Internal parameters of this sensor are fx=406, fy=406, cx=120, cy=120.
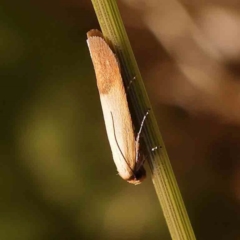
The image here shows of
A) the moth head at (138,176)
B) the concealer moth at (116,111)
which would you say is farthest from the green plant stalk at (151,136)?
the moth head at (138,176)

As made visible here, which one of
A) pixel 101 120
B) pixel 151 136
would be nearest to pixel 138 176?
pixel 151 136

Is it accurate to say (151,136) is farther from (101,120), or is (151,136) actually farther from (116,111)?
(101,120)

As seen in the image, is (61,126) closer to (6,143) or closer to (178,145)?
(6,143)

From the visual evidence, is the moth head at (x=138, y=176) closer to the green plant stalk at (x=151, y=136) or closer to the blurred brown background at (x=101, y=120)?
the green plant stalk at (x=151, y=136)

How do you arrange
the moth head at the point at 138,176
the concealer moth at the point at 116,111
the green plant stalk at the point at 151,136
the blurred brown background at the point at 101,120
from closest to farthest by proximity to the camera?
the green plant stalk at the point at 151,136, the concealer moth at the point at 116,111, the moth head at the point at 138,176, the blurred brown background at the point at 101,120

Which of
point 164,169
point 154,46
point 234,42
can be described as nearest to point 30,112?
point 154,46
